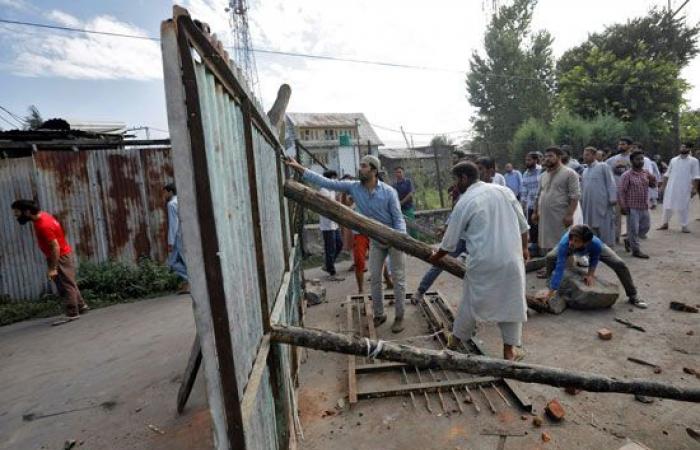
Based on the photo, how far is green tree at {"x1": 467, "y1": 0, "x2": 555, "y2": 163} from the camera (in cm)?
3222

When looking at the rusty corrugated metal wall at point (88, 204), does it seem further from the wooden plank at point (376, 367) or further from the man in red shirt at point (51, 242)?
the wooden plank at point (376, 367)

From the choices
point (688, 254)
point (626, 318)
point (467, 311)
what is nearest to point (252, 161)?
point (467, 311)

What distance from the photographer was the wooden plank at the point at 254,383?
1.26m

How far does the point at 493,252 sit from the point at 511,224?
303 mm

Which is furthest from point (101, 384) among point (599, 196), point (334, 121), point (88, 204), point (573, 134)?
point (334, 121)

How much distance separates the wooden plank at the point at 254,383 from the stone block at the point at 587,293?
4414mm

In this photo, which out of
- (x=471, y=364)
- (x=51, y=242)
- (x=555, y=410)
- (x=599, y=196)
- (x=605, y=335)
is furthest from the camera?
(x=599, y=196)

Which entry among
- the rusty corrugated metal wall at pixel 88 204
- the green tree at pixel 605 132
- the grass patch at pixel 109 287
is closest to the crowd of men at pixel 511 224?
the grass patch at pixel 109 287

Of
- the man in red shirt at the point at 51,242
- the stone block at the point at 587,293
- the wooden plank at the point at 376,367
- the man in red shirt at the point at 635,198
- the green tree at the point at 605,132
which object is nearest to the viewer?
the wooden plank at the point at 376,367

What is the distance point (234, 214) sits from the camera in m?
1.39

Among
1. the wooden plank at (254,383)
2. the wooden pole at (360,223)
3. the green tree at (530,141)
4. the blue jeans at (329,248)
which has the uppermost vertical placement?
the green tree at (530,141)

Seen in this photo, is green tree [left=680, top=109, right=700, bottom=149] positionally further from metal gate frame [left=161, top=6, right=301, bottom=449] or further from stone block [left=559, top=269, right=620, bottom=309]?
metal gate frame [left=161, top=6, right=301, bottom=449]

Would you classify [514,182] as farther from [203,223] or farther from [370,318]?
[203,223]

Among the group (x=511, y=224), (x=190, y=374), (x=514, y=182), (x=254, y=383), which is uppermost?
(x=514, y=182)
